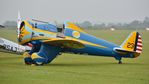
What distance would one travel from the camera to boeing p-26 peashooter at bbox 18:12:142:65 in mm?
17469

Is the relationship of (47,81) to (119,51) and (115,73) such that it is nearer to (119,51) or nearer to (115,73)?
(115,73)

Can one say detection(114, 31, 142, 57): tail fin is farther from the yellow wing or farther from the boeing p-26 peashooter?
the yellow wing

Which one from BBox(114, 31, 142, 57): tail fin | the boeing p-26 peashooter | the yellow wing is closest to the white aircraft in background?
the boeing p-26 peashooter

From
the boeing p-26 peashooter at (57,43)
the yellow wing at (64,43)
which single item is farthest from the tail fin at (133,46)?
the yellow wing at (64,43)

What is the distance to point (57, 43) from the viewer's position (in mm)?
17641

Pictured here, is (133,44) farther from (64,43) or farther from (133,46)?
(64,43)

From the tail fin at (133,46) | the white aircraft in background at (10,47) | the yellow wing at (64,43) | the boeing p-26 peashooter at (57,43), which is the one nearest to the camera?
the yellow wing at (64,43)

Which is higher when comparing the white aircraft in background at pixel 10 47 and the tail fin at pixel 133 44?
the tail fin at pixel 133 44

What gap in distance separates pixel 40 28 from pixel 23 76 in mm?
5097

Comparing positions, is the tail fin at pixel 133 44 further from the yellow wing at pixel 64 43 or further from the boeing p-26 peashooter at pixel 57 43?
the yellow wing at pixel 64 43

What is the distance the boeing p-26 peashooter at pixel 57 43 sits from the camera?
57.3 ft

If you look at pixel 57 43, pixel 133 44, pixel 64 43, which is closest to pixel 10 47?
pixel 57 43

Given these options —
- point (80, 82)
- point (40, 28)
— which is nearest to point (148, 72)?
point (80, 82)

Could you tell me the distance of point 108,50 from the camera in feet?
61.3
